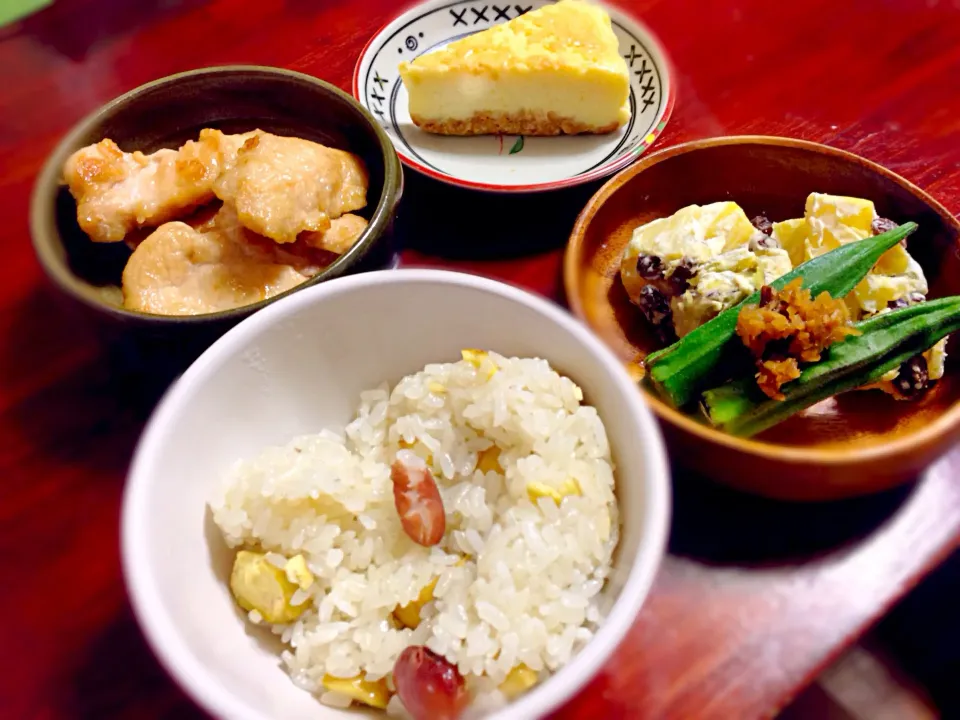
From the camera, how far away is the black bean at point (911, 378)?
838 millimetres

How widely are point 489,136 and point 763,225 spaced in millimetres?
477

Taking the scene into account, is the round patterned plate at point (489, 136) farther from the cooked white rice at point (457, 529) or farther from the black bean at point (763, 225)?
the cooked white rice at point (457, 529)

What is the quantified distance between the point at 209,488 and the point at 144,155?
1.68 feet

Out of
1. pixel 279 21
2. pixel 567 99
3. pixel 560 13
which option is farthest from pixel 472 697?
pixel 279 21

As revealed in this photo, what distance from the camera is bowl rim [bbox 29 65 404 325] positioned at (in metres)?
0.71

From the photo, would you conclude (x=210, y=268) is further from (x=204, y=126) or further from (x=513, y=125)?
(x=513, y=125)

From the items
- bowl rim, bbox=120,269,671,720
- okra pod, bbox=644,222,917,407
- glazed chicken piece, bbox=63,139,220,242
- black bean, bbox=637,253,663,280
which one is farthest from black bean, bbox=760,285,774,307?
glazed chicken piece, bbox=63,139,220,242

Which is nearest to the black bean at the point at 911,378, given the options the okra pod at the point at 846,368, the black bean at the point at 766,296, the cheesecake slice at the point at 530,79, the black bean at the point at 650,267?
the okra pod at the point at 846,368

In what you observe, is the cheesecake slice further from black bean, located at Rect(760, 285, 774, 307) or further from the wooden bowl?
black bean, located at Rect(760, 285, 774, 307)

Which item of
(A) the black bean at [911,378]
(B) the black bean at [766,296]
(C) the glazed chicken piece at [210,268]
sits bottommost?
(A) the black bean at [911,378]

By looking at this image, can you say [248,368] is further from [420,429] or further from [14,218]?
[14,218]

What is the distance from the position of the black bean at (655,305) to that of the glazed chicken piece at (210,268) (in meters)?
0.39

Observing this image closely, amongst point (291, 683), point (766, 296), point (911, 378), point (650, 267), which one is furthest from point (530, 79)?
point (291, 683)

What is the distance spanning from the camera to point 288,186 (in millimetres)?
814
